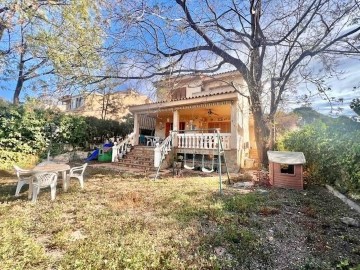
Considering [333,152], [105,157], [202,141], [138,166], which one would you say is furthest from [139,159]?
[333,152]

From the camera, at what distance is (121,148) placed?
15.0 meters

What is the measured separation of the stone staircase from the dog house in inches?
257

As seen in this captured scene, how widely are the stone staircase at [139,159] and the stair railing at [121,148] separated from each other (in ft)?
1.23

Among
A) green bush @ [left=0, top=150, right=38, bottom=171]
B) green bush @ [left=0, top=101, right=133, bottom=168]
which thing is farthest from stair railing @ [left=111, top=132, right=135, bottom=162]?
green bush @ [left=0, top=150, right=38, bottom=171]

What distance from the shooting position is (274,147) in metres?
11.8

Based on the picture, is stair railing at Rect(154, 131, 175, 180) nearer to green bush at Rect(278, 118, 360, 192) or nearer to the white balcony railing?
the white balcony railing

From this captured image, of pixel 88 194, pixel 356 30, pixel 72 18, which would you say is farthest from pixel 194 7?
pixel 88 194

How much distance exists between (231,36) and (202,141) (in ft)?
19.8

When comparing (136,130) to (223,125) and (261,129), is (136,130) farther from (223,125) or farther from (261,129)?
(261,129)

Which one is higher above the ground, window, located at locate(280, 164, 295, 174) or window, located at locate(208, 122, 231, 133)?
window, located at locate(208, 122, 231, 133)

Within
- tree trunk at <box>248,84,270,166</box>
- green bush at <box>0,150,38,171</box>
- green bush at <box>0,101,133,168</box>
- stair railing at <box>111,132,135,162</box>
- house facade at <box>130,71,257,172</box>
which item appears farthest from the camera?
stair railing at <box>111,132,135,162</box>

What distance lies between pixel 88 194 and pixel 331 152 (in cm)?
838

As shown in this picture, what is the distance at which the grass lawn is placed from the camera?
2.91 metres

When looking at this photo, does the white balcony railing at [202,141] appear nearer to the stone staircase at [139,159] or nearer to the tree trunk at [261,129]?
the tree trunk at [261,129]
